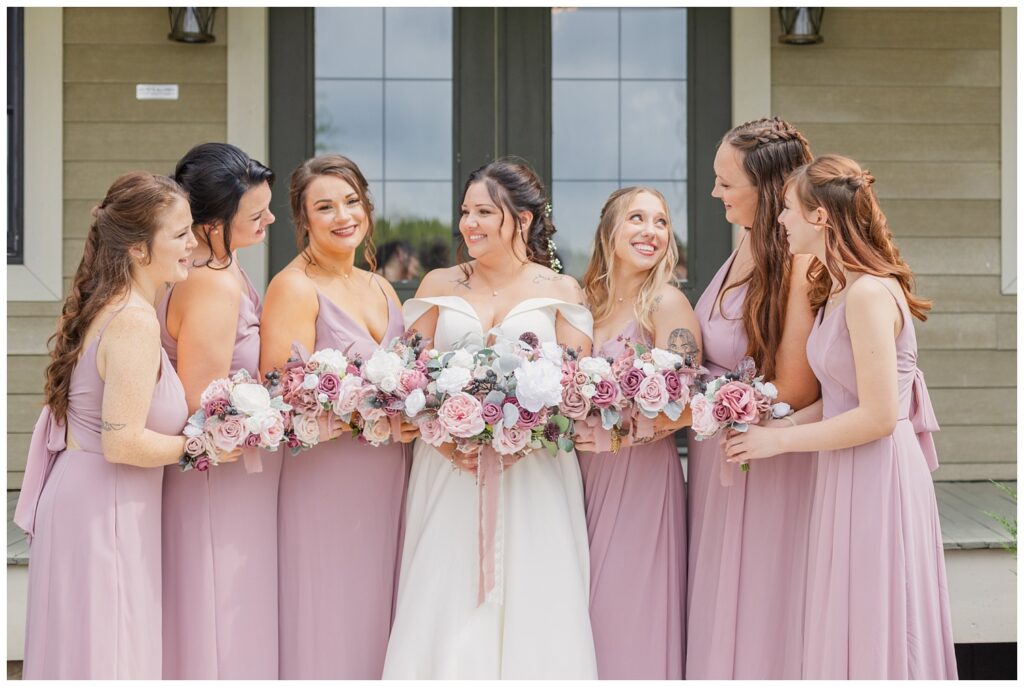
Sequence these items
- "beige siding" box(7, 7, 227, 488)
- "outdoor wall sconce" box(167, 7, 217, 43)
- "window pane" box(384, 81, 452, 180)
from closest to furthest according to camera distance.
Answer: "outdoor wall sconce" box(167, 7, 217, 43), "beige siding" box(7, 7, 227, 488), "window pane" box(384, 81, 452, 180)

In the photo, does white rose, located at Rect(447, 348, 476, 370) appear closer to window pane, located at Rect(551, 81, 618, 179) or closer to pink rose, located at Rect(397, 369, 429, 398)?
pink rose, located at Rect(397, 369, 429, 398)

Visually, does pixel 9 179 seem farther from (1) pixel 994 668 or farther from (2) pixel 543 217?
(1) pixel 994 668

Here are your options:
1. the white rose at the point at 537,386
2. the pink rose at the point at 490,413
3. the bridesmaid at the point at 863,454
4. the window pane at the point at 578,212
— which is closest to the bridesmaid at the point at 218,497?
the pink rose at the point at 490,413

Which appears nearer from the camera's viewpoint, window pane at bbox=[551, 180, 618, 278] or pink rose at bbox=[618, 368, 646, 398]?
pink rose at bbox=[618, 368, 646, 398]

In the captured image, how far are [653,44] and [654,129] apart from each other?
0.51 m

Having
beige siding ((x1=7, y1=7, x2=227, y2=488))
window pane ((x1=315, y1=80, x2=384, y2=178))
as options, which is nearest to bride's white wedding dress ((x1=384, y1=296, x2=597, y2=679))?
window pane ((x1=315, y1=80, x2=384, y2=178))

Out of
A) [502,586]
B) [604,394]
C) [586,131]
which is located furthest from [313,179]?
[586,131]

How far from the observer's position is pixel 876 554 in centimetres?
306

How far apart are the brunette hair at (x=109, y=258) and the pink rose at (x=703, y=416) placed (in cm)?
171

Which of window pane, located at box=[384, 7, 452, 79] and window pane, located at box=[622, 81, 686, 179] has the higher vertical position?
window pane, located at box=[384, 7, 452, 79]

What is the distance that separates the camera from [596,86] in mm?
6172

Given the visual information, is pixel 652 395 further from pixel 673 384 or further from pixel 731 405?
pixel 731 405

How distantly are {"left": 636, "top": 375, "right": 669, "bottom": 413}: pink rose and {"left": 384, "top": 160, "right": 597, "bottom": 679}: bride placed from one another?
0.45m

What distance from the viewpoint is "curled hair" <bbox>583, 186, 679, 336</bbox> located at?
3.55m
